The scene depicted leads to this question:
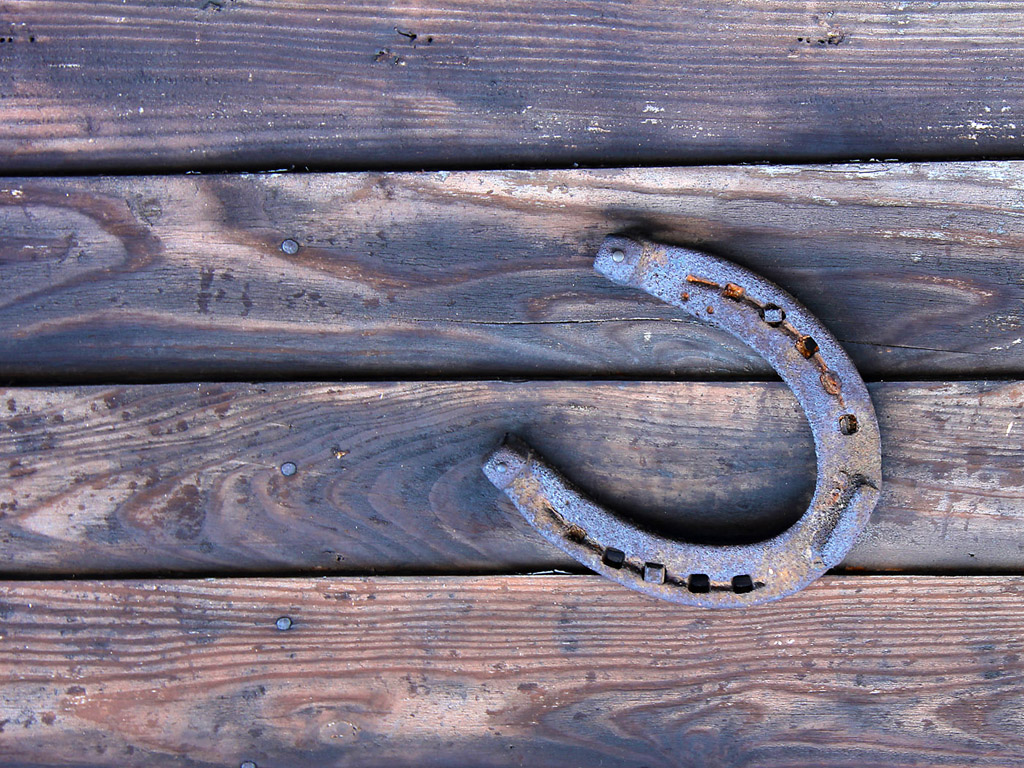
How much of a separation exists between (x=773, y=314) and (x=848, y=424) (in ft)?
0.57

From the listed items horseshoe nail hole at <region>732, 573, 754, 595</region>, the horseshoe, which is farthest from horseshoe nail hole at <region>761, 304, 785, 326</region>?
horseshoe nail hole at <region>732, 573, 754, 595</region>

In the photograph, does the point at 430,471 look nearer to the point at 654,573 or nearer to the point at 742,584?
the point at 654,573

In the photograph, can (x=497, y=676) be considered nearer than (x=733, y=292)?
No

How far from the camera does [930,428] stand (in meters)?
0.92

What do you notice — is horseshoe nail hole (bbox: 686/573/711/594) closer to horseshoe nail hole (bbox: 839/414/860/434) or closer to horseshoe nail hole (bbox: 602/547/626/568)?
horseshoe nail hole (bbox: 602/547/626/568)

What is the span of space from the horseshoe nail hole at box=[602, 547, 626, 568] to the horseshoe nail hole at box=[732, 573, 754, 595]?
0.50ft

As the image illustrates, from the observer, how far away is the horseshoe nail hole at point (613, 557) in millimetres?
930

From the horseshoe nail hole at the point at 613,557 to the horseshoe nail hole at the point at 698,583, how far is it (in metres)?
0.09

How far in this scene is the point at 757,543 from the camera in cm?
90

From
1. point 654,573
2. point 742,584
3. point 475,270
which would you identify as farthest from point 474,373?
point 742,584

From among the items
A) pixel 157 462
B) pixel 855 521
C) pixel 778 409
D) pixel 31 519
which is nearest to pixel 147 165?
pixel 157 462

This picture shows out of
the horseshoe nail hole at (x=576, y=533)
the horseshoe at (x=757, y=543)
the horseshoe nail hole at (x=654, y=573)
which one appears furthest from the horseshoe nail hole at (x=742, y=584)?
the horseshoe nail hole at (x=576, y=533)

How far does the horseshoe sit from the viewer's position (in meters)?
0.86

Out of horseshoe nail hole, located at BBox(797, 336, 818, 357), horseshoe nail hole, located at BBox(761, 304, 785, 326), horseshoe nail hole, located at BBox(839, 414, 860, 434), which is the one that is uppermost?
horseshoe nail hole, located at BBox(761, 304, 785, 326)
